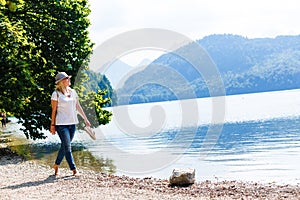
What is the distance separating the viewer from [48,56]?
2708cm

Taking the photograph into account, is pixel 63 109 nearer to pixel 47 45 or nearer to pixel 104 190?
pixel 104 190

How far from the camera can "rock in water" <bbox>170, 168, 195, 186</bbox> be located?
43.3 ft

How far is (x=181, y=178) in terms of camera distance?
1325 cm

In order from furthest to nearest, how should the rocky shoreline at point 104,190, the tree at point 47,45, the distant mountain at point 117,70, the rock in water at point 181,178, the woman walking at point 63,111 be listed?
1. the distant mountain at point 117,70
2. the tree at point 47,45
3. the rock in water at point 181,178
4. the woman walking at point 63,111
5. the rocky shoreline at point 104,190

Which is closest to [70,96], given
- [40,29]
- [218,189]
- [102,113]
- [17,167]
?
[218,189]

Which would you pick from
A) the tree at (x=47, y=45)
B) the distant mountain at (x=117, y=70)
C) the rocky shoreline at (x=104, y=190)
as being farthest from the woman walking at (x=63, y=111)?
the distant mountain at (x=117, y=70)

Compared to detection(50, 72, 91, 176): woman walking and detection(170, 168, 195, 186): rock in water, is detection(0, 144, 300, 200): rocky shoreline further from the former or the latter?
detection(50, 72, 91, 176): woman walking

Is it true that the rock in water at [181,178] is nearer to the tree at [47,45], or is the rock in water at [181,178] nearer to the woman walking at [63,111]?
the woman walking at [63,111]

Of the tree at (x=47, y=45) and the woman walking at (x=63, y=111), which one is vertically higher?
the tree at (x=47, y=45)

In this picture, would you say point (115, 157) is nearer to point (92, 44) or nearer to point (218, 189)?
point (92, 44)

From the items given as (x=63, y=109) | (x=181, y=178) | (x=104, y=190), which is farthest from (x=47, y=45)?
(x=104, y=190)

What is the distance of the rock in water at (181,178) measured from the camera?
13.2 meters

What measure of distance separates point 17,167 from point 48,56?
1107 cm

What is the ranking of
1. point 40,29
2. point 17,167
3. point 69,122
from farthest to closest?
point 40,29
point 17,167
point 69,122
